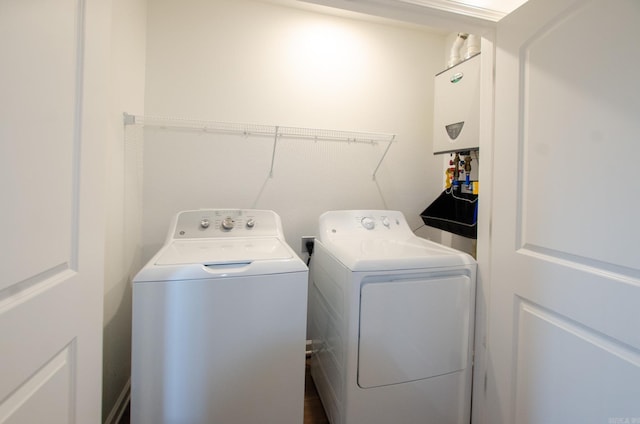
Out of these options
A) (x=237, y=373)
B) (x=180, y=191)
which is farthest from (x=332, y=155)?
(x=237, y=373)

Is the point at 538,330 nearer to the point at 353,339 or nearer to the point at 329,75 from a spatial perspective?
the point at 353,339

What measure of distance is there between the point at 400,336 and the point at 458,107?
146 centimetres

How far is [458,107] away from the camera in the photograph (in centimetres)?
178

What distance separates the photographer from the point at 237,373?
1.14 meters

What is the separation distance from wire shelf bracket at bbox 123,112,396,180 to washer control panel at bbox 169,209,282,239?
438mm

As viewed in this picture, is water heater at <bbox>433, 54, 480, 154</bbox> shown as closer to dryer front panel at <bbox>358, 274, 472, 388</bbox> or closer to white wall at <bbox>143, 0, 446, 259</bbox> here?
white wall at <bbox>143, 0, 446, 259</bbox>

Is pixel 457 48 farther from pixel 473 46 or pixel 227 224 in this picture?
pixel 227 224

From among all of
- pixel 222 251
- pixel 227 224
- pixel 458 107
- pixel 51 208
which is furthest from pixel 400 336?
pixel 458 107

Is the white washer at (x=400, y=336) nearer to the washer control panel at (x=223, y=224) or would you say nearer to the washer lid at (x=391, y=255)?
the washer lid at (x=391, y=255)

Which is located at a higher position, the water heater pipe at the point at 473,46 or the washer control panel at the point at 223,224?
the water heater pipe at the point at 473,46

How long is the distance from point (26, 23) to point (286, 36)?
1.74 m

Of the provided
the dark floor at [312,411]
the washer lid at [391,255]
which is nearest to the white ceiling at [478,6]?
the washer lid at [391,255]

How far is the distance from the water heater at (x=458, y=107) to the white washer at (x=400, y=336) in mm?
794

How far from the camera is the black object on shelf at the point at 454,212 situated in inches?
66.5
